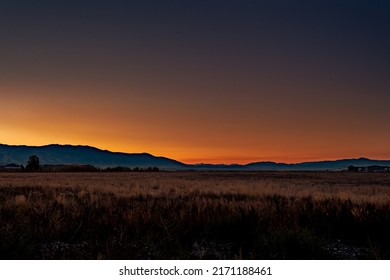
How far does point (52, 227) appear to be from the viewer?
851 centimetres

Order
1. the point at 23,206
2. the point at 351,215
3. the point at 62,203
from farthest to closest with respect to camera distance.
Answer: the point at 62,203 < the point at 23,206 < the point at 351,215

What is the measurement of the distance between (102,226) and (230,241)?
264 centimetres

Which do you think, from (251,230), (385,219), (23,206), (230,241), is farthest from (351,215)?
(23,206)

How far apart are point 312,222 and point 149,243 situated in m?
3.74

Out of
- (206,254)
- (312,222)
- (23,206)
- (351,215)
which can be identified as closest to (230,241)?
(206,254)
